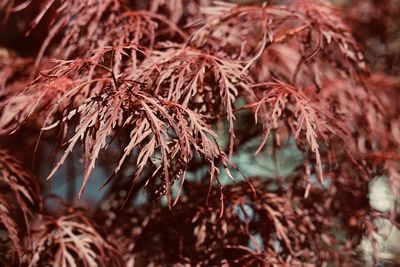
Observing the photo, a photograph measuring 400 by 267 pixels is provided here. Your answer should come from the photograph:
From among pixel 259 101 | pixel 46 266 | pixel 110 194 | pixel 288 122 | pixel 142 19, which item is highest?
pixel 142 19

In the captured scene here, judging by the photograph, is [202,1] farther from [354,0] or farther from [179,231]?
[354,0]

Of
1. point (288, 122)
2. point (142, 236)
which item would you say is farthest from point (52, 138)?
point (288, 122)

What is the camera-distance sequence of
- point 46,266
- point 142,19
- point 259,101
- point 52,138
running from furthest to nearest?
point 52,138 < point 142,19 < point 46,266 < point 259,101

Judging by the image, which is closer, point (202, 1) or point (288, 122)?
point (288, 122)

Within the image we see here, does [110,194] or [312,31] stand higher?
[312,31]

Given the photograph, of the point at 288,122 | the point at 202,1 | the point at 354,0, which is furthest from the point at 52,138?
the point at 354,0

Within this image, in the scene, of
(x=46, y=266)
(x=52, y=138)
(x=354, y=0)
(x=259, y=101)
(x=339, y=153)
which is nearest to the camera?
(x=259, y=101)
